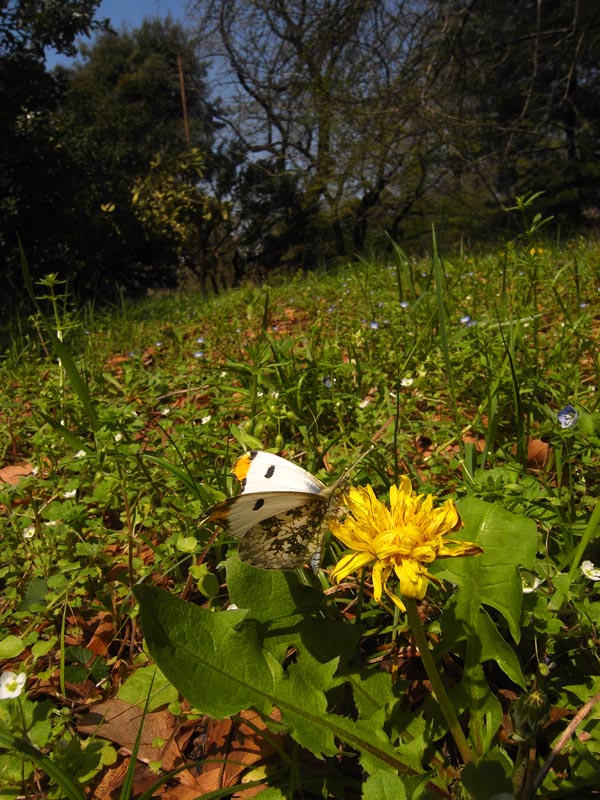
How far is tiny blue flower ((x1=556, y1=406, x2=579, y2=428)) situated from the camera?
6.02ft

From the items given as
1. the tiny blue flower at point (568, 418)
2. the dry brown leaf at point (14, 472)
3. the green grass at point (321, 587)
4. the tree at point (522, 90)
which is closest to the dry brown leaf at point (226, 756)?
the green grass at point (321, 587)

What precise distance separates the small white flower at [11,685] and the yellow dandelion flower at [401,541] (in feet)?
2.37

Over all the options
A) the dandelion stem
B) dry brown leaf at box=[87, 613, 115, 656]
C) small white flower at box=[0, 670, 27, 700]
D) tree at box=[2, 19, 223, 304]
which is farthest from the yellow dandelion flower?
tree at box=[2, 19, 223, 304]

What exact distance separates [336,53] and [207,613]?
1302 cm

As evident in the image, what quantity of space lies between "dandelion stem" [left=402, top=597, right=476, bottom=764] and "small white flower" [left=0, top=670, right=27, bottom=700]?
0.82 meters

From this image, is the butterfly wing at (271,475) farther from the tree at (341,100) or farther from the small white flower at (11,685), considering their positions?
the tree at (341,100)

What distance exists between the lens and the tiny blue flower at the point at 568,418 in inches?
72.2

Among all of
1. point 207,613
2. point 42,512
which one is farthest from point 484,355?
point 42,512

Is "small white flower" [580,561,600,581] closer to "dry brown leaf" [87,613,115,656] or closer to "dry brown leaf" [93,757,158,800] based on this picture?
"dry brown leaf" [93,757,158,800]

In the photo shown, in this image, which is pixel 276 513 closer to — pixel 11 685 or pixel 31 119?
pixel 11 685

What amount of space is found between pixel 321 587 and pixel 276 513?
1.59ft

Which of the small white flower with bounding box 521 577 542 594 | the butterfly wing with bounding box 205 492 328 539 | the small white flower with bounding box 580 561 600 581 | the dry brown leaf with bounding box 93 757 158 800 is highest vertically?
the butterfly wing with bounding box 205 492 328 539

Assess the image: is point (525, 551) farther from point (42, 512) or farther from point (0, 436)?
point (0, 436)

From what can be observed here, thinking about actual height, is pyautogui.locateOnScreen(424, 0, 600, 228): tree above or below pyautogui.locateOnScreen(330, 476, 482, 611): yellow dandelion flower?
above
